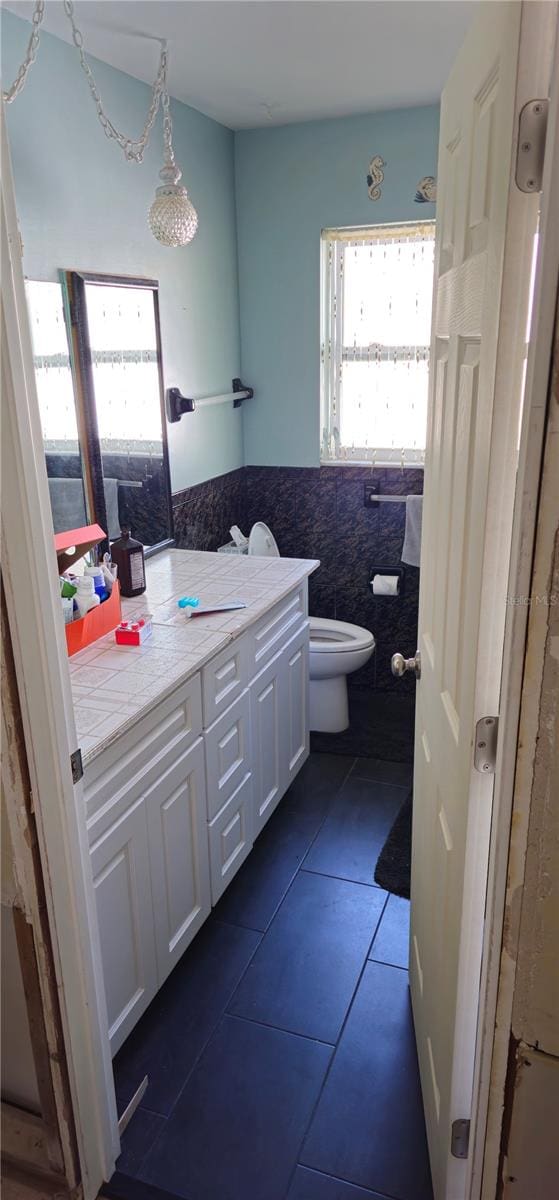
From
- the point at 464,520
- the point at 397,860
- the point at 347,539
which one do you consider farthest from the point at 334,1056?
the point at 347,539

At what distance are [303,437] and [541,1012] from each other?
298 cm

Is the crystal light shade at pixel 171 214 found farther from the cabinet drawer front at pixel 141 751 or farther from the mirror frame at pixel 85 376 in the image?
the cabinet drawer front at pixel 141 751

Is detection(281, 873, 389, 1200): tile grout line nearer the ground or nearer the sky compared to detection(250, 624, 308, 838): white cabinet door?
nearer the ground

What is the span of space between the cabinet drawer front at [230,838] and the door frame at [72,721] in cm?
73

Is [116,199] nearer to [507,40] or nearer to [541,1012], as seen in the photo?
[507,40]

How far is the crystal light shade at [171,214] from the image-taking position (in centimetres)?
247

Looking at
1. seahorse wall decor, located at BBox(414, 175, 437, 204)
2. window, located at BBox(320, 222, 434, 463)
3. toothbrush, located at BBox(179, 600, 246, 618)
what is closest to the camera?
toothbrush, located at BBox(179, 600, 246, 618)

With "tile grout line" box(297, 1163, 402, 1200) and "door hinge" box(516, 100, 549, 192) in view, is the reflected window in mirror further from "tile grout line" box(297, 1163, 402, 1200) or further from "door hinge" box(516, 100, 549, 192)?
"tile grout line" box(297, 1163, 402, 1200)

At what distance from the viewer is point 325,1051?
192 centimetres

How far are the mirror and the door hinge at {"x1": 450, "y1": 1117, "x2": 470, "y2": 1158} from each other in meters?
1.82

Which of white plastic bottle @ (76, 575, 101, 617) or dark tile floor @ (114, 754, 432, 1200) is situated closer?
dark tile floor @ (114, 754, 432, 1200)

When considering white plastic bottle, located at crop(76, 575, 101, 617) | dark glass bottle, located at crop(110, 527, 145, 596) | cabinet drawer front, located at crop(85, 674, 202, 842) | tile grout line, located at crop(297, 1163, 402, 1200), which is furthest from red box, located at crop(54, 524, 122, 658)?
tile grout line, located at crop(297, 1163, 402, 1200)

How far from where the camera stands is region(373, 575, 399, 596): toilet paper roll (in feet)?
11.8

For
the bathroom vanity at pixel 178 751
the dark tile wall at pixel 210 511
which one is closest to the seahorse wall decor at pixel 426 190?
the dark tile wall at pixel 210 511
